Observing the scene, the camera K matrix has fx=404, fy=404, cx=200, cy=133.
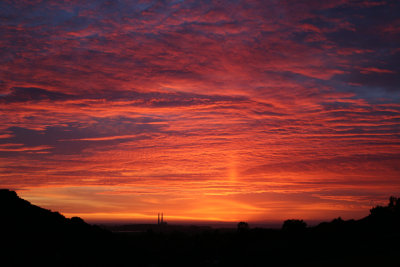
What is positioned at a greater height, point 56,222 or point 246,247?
point 56,222

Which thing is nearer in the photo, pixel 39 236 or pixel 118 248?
pixel 39 236

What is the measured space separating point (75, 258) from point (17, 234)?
7147 mm

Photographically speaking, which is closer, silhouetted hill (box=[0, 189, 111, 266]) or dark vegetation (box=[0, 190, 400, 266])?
dark vegetation (box=[0, 190, 400, 266])

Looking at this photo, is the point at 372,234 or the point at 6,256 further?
the point at 372,234

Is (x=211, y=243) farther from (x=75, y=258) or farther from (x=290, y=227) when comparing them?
(x=75, y=258)

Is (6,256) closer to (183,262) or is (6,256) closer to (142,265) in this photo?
(142,265)

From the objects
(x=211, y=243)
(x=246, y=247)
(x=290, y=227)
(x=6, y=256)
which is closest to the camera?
(x=6, y=256)

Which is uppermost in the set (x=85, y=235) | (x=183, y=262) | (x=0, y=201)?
(x=0, y=201)

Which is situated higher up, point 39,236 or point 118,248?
point 39,236

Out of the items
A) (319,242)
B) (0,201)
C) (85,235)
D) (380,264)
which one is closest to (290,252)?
(319,242)

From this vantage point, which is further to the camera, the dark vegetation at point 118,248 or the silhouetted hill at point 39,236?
the silhouetted hill at point 39,236

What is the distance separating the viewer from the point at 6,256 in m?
39.8

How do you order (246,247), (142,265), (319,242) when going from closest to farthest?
(142,265), (319,242), (246,247)

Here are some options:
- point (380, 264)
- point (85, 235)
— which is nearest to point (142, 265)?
point (85, 235)
